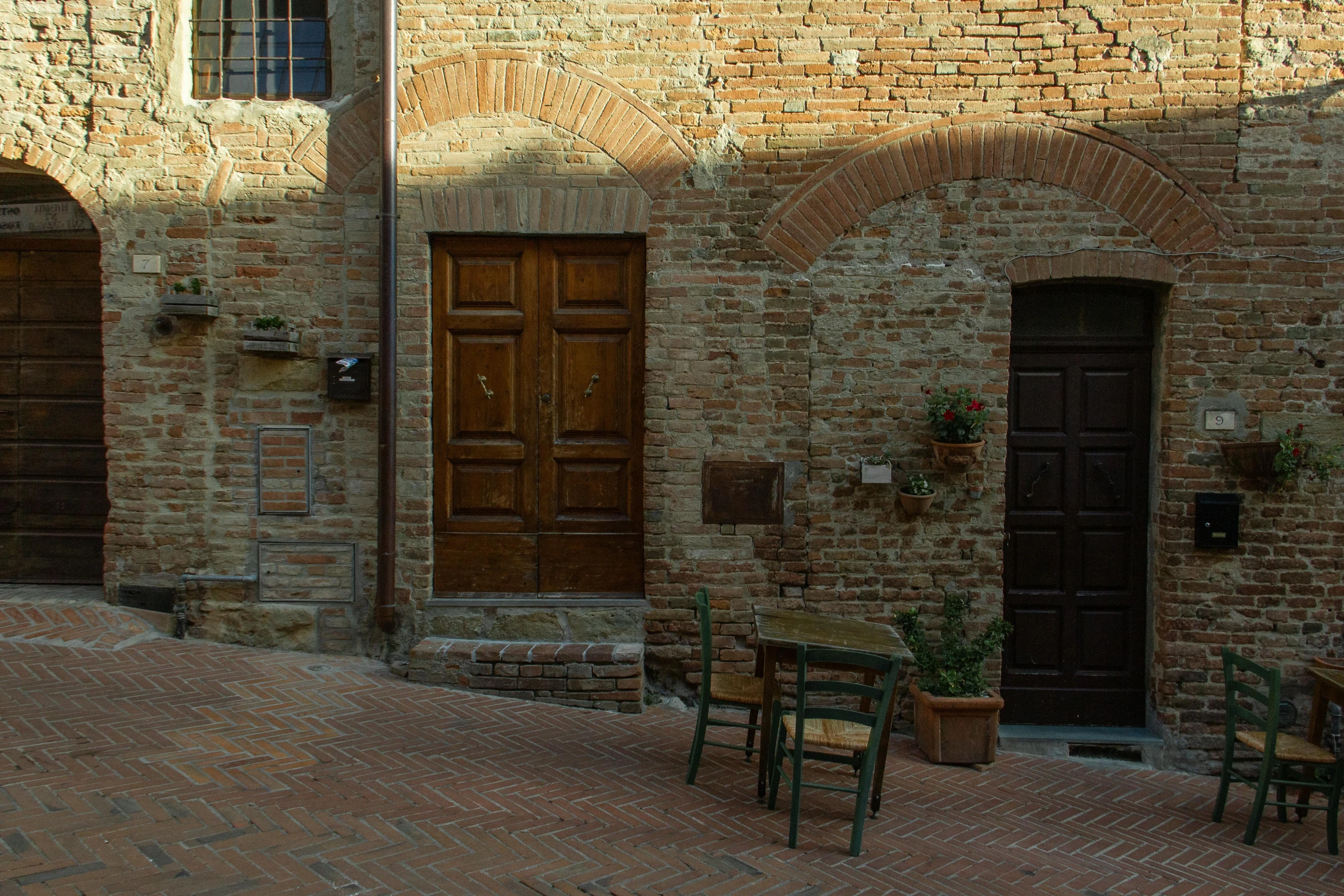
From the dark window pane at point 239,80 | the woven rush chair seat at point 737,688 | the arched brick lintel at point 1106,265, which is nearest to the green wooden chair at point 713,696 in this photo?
the woven rush chair seat at point 737,688

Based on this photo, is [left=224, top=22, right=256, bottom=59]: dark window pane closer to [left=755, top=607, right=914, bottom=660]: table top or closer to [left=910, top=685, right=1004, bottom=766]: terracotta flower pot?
[left=755, top=607, right=914, bottom=660]: table top

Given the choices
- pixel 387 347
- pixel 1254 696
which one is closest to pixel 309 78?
pixel 387 347

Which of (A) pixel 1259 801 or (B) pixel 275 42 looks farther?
(B) pixel 275 42

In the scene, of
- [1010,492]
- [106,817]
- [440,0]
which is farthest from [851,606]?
[440,0]

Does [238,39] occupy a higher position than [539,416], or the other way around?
[238,39]

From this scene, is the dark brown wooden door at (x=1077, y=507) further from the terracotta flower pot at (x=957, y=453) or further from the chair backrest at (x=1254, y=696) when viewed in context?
the chair backrest at (x=1254, y=696)

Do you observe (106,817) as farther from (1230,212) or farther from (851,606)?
(1230,212)

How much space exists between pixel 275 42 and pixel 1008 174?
5.02 m

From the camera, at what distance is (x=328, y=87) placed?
6402mm

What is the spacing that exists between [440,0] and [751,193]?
2386 mm

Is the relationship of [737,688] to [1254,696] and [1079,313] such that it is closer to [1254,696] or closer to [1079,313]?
[1254,696]

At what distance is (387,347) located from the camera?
240 inches

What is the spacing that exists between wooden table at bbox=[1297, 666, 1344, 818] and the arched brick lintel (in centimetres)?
251

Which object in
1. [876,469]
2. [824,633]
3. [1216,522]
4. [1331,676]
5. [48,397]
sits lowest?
[1331,676]
